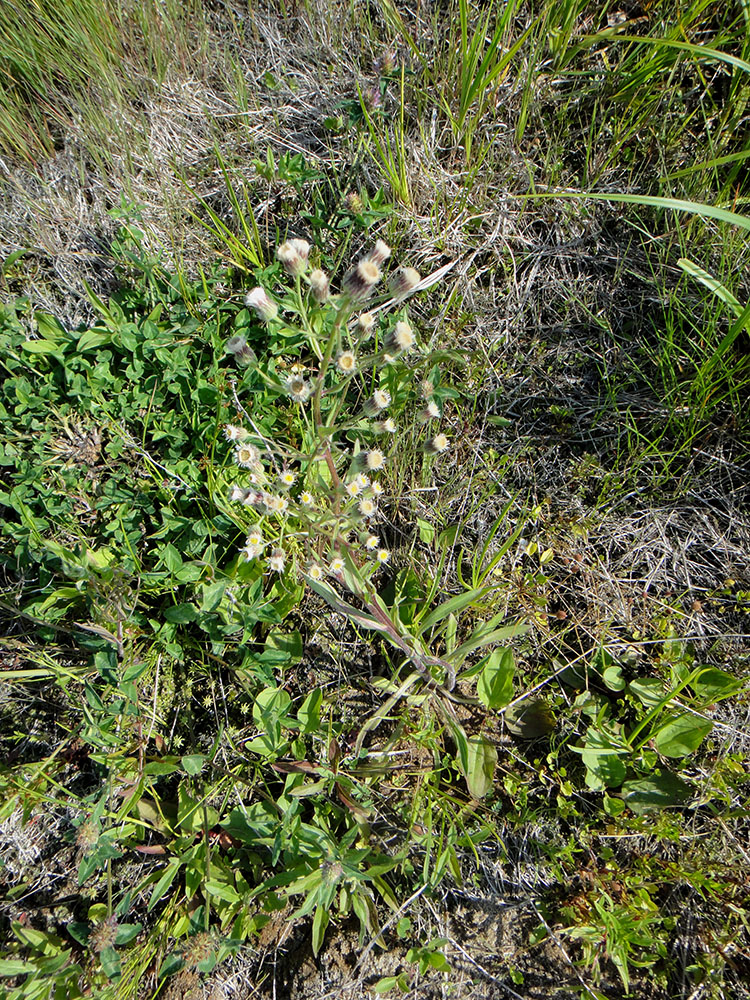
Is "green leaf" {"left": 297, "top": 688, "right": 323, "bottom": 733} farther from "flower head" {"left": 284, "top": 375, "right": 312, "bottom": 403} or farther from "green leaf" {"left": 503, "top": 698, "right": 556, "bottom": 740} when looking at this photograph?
"flower head" {"left": 284, "top": 375, "right": 312, "bottom": 403}

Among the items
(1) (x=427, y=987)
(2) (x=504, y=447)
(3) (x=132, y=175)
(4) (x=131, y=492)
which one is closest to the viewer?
(1) (x=427, y=987)

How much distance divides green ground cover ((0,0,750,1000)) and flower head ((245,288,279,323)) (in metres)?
0.04

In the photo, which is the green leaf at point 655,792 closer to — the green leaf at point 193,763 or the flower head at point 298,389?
the green leaf at point 193,763

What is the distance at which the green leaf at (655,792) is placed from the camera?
1.92 m

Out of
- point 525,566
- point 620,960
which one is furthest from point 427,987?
point 525,566

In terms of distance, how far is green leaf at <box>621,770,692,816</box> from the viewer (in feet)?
6.29

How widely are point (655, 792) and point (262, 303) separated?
73.6 inches

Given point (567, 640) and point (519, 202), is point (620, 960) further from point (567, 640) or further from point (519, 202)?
point (519, 202)

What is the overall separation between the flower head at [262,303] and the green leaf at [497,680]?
1216 millimetres

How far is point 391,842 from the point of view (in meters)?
1.95

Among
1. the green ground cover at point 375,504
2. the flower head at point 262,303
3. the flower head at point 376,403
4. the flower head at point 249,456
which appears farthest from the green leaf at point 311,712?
the flower head at point 262,303

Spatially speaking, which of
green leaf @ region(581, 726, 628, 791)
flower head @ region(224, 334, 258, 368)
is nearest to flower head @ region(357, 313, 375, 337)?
flower head @ region(224, 334, 258, 368)

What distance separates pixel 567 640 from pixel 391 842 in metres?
0.86

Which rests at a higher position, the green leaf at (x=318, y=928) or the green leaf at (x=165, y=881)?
the green leaf at (x=165, y=881)
